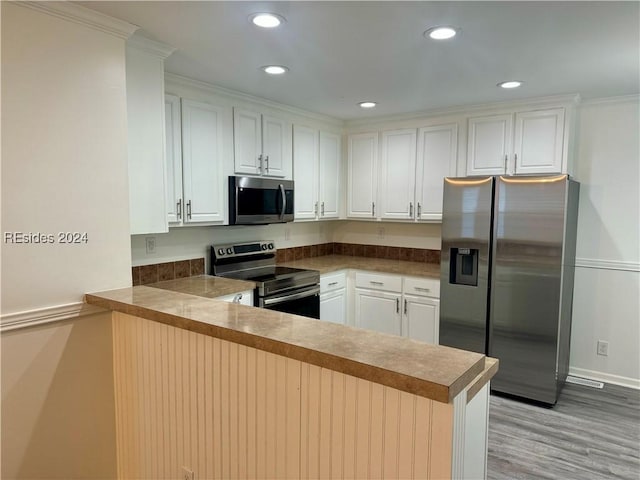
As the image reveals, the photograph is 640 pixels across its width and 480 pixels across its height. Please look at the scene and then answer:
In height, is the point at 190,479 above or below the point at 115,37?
below

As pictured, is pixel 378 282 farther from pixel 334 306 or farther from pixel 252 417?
pixel 252 417

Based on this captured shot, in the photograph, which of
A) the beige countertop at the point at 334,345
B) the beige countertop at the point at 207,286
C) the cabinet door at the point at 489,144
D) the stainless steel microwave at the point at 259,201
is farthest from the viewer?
the cabinet door at the point at 489,144

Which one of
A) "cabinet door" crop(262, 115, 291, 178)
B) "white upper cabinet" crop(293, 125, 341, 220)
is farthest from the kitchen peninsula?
"white upper cabinet" crop(293, 125, 341, 220)

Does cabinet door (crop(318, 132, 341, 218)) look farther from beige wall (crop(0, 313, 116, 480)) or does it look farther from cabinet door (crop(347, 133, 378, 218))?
beige wall (crop(0, 313, 116, 480))

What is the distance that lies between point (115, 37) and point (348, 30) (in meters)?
1.13

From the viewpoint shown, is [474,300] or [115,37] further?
[474,300]

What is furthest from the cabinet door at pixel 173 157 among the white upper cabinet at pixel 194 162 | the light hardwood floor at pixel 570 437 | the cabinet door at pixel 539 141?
the cabinet door at pixel 539 141

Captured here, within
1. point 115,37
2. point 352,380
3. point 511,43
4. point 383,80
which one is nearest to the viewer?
point 352,380

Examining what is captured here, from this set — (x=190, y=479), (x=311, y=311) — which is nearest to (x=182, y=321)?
(x=190, y=479)

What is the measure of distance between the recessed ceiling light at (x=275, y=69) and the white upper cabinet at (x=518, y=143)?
1874 millimetres

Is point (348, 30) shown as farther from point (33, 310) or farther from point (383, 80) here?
point (33, 310)

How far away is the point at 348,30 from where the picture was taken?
205 centimetres

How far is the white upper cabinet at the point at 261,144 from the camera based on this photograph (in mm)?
3326

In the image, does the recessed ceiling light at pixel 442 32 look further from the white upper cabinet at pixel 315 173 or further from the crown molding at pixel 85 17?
the white upper cabinet at pixel 315 173
